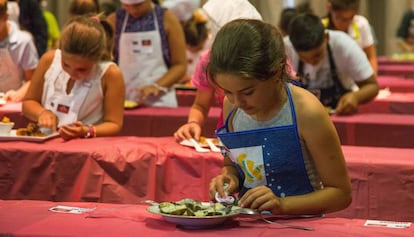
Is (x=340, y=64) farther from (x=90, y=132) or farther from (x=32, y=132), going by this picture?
(x=32, y=132)

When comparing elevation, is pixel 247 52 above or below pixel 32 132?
above

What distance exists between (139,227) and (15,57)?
2592mm

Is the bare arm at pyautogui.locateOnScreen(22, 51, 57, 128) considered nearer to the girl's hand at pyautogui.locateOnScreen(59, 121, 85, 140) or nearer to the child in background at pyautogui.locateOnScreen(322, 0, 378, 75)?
the girl's hand at pyautogui.locateOnScreen(59, 121, 85, 140)

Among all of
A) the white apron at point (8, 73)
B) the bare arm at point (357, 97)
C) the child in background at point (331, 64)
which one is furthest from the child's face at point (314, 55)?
the white apron at point (8, 73)

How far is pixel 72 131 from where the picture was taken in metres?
3.19

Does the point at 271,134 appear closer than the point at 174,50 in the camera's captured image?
Result: Yes

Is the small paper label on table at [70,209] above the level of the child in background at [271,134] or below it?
below

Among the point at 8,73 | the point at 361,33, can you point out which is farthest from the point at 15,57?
the point at 361,33

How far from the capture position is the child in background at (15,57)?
3982mm

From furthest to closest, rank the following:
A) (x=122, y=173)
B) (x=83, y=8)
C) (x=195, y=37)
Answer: (x=195, y=37) < (x=83, y=8) < (x=122, y=173)

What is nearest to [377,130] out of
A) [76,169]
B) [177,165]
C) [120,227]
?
[177,165]

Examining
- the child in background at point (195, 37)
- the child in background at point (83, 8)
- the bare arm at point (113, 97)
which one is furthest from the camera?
the child in background at point (195, 37)

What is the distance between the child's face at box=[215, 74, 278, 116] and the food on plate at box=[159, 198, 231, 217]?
0.83ft

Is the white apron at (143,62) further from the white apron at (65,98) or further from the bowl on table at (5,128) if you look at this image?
the bowl on table at (5,128)
